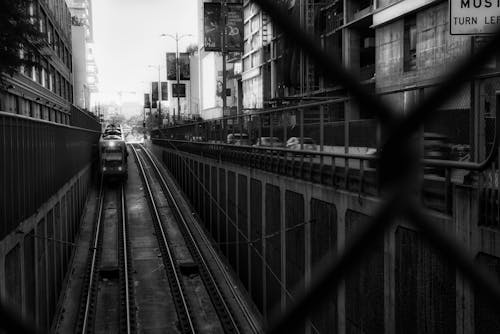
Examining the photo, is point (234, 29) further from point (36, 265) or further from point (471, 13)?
point (471, 13)

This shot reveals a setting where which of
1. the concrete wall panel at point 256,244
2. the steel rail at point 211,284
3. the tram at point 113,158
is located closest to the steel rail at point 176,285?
the steel rail at point 211,284

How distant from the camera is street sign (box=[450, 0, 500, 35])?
8484 mm

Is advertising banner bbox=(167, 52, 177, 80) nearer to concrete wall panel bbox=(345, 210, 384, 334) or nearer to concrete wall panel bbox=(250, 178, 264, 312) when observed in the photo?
concrete wall panel bbox=(250, 178, 264, 312)

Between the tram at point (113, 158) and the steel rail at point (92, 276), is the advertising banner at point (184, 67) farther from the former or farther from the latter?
the steel rail at point (92, 276)

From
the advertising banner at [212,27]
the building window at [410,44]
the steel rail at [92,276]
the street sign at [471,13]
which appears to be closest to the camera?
the street sign at [471,13]

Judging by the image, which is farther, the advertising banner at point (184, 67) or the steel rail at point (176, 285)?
the advertising banner at point (184, 67)

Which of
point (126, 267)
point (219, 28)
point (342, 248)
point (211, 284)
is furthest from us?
point (219, 28)

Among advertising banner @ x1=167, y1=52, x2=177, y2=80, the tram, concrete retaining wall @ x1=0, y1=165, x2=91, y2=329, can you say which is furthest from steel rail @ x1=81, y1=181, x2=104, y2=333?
advertising banner @ x1=167, y1=52, x2=177, y2=80

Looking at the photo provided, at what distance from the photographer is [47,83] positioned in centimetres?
4597

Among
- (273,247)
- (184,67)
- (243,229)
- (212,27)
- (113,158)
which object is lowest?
(243,229)

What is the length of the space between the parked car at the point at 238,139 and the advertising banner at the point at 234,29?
623 cm

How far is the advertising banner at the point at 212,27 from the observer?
30.3 meters

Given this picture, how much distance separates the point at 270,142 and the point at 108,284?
9431mm

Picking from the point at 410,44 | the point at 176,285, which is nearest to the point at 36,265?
the point at 176,285
